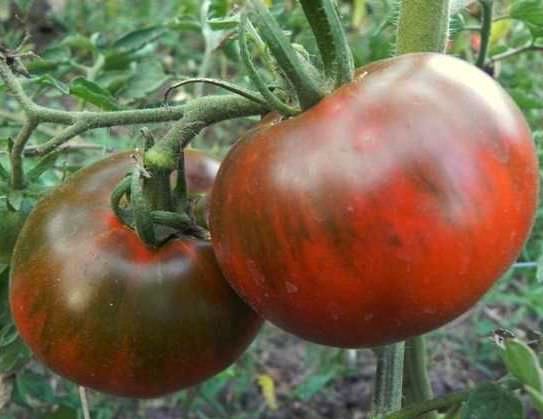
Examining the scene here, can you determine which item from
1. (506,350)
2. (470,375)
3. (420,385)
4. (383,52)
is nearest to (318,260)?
(506,350)

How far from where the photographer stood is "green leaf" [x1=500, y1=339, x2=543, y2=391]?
1.95 feet

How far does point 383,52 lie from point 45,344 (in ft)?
1.82

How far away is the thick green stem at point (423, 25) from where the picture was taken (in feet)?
2.60

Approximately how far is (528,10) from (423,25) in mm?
305

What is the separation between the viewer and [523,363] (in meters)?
0.60

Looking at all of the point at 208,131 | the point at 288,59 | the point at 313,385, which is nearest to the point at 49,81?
the point at 288,59

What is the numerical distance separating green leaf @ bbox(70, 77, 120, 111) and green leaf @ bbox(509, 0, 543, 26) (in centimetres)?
46

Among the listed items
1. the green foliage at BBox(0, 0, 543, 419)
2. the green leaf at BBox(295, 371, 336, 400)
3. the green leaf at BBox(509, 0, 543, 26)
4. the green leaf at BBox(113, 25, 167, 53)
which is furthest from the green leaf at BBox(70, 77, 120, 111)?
the green leaf at BBox(295, 371, 336, 400)

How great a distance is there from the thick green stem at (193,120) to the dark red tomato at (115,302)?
8 centimetres

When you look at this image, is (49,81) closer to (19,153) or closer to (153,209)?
(19,153)

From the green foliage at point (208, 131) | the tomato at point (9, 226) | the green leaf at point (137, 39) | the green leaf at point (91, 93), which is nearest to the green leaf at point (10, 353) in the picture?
the green foliage at point (208, 131)

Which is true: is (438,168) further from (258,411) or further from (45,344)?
(258,411)

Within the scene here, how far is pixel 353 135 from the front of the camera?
2.02 feet

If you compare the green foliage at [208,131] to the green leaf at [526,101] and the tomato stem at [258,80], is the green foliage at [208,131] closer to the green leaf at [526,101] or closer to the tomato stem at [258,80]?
the green leaf at [526,101]
